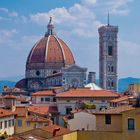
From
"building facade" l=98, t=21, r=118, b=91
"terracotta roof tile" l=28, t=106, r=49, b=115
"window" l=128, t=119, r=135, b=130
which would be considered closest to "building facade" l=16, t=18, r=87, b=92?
"building facade" l=98, t=21, r=118, b=91

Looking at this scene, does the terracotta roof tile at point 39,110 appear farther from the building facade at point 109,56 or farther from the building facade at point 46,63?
the building facade at point 109,56

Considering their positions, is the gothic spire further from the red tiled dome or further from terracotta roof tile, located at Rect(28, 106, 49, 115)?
terracotta roof tile, located at Rect(28, 106, 49, 115)

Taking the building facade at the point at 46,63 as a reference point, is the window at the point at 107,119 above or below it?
below

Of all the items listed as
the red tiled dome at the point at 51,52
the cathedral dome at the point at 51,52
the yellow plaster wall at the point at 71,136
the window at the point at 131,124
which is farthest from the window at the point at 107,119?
the red tiled dome at the point at 51,52

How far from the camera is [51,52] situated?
116m

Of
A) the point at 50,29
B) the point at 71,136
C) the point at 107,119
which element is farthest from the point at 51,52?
the point at 71,136

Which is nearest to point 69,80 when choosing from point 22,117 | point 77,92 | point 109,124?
point 77,92

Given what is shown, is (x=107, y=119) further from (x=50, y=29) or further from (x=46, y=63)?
(x=50, y=29)

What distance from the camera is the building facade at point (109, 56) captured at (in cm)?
12375

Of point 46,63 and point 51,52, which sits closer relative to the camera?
point 46,63

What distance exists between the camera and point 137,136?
20.7 m

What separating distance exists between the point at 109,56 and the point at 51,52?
50.8ft

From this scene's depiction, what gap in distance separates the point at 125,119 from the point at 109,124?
3.89 feet

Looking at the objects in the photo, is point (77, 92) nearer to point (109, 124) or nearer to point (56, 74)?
point (56, 74)
